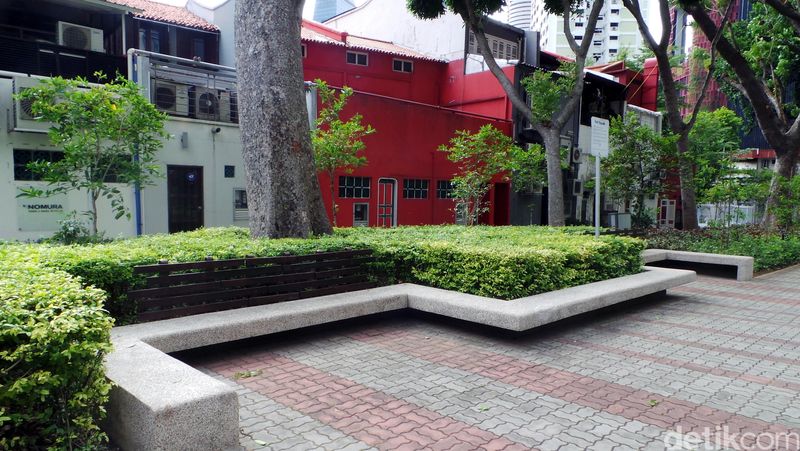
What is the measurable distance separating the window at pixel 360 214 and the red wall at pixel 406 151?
0.16m

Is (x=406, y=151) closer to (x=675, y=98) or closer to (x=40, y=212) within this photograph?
(x=675, y=98)

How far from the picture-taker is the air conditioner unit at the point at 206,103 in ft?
46.6

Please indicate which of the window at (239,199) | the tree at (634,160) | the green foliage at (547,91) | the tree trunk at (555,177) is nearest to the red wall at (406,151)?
the window at (239,199)

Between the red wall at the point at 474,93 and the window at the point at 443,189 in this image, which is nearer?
the window at the point at 443,189

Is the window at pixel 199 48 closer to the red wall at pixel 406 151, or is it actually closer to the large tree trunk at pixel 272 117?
the red wall at pixel 406 151

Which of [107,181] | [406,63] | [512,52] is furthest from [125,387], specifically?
[512,52]

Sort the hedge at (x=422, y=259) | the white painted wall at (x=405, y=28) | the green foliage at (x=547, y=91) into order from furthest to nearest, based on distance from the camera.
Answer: the white painted wall at (x=405, y=28) < the green foliage at (x=547, y=91) < the hedge at (x=422, y=259)

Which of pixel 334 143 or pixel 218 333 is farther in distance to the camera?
pixel 334 143

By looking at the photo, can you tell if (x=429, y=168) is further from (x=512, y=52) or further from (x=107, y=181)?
(x=107, y=181)

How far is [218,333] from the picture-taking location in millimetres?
4762

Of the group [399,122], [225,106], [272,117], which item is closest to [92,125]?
[272,117]

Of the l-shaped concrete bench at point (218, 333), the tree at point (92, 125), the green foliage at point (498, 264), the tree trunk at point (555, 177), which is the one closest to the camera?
the l-shaped concrete bench at point (218, 333)

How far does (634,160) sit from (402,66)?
38.1ft

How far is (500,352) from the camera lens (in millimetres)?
5418
